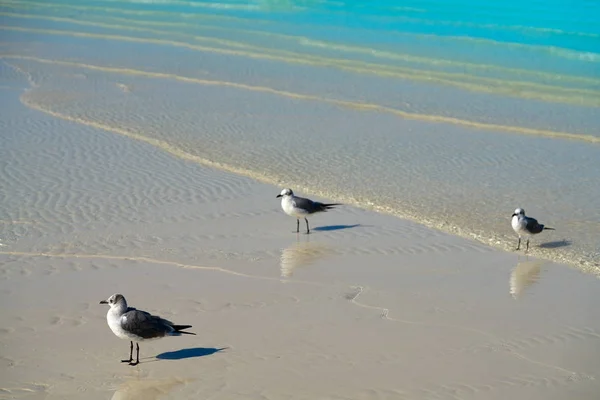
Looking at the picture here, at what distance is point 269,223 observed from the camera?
12.1 metres

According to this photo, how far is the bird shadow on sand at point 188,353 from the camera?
7953 mm

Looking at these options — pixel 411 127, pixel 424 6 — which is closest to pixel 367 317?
pixel 411 127

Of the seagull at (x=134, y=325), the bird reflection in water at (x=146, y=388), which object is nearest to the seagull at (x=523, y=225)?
the seagull at (x=134, y=325)

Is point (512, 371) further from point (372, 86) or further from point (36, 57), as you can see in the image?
point (36, 57)

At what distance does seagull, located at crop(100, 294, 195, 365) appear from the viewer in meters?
7.68

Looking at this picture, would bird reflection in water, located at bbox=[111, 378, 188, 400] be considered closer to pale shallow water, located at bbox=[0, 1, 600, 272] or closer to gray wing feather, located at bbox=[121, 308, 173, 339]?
gray wing feather, located at bbox=[121, 308, 173, 339]

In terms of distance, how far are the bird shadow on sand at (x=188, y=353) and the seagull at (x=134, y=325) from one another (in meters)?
0.20

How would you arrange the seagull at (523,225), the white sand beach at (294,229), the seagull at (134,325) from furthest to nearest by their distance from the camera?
the seagull at (523,225) < the white sand beach at (294,229) < the seagull at (134,325)

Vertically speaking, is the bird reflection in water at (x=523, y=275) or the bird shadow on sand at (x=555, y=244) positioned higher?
the bird shadow on sand at (x=555, y=244)

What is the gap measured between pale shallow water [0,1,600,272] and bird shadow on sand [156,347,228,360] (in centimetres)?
493

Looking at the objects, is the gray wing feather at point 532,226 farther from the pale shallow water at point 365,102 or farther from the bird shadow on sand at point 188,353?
the bird shadow on sand at point 188,353

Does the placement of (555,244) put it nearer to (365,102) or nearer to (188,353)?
(188,353)

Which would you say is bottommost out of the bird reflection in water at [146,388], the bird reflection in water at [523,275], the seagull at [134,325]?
the bird reflection in water at [146,388]

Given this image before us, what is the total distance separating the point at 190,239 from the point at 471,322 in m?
3.98
